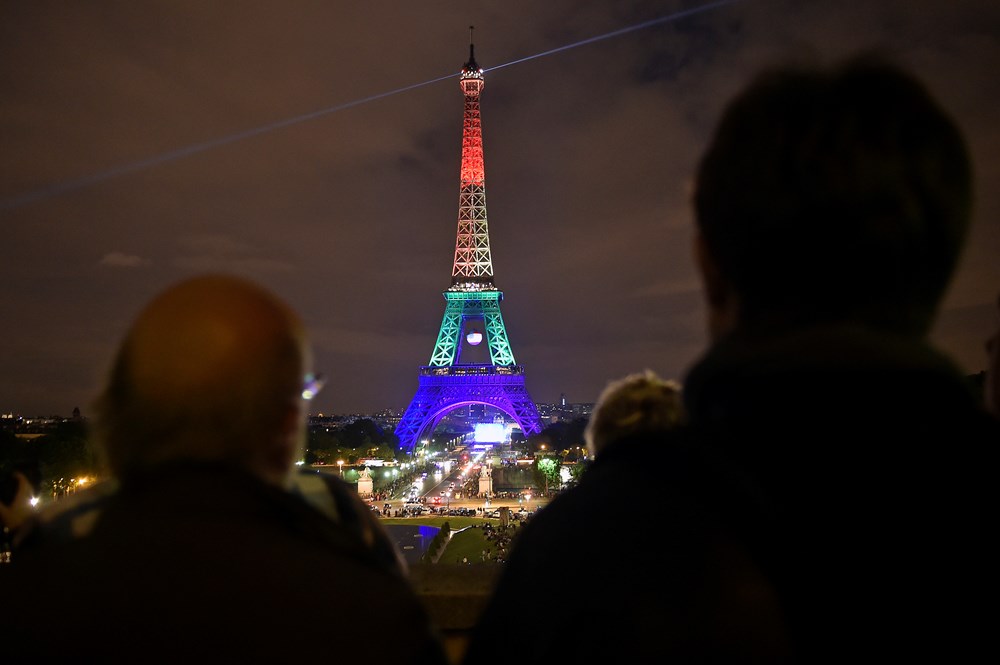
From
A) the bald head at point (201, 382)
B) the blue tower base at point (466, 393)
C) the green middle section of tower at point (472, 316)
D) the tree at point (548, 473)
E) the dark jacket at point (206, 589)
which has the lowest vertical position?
the dark jacket at point (206, 589)

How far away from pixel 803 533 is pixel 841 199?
63cm

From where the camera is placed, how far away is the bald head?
5.30 ft

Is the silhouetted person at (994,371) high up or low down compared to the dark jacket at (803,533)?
up

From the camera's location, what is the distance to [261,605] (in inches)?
57.4

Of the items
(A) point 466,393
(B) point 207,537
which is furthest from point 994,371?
(A) point 466,393

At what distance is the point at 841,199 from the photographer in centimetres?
140

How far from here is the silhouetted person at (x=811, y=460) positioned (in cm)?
127

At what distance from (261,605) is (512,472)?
2402 inches

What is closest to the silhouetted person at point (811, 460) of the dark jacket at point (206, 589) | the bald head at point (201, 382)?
the dark jacket at point (206, 589)

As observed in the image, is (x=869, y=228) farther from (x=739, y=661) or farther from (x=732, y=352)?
(x=739, y=661)

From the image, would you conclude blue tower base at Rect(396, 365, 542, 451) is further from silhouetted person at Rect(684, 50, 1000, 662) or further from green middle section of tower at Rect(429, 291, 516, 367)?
silhouetted person at Rect(684, 50, 1000, 662)

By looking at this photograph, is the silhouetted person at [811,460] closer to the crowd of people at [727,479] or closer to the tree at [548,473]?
the crowd of people at [727,479]

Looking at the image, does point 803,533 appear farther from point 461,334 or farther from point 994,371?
point 461,334

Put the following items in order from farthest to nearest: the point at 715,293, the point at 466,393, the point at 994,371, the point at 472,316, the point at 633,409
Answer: the point at 472,316 < the point at 466,393 < the point at 633,409 < the point at 994,371 < the point at 715,293
